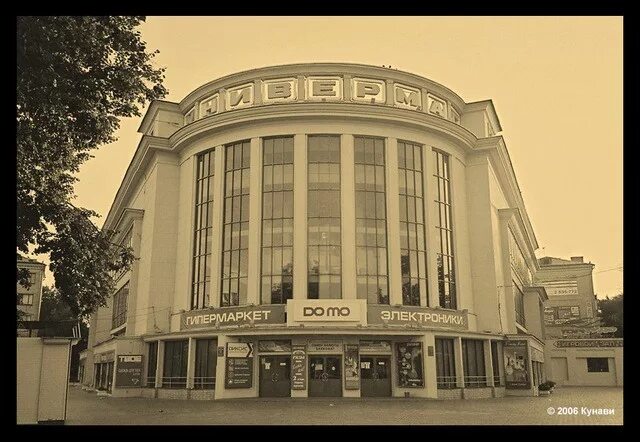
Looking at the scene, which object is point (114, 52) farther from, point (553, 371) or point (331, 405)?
point (553, 371)

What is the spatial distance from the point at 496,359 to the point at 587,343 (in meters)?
18.6

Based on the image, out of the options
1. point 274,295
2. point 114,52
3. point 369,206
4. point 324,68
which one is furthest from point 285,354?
point 114,52

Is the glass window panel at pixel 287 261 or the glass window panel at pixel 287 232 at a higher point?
the glass window panel at pixel 287 232

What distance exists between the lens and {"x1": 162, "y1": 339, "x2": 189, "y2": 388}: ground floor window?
3111cm

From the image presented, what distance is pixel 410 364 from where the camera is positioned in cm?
2919

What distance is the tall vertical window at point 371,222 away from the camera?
30406 millimetres

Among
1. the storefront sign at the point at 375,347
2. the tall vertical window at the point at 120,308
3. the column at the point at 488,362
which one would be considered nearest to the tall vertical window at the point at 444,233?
the column at the point at 488,362

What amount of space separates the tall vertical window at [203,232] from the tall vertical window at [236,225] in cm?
124

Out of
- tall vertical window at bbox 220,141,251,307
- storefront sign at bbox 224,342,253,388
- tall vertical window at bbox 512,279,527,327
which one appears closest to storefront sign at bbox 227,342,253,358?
storefront sign at bbox 224,342,253,388

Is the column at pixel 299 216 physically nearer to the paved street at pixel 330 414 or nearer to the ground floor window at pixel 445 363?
the paved street at pixel 330 414

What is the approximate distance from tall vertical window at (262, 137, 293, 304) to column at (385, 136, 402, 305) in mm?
4987

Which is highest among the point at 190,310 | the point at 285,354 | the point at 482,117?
the point at 482,117
